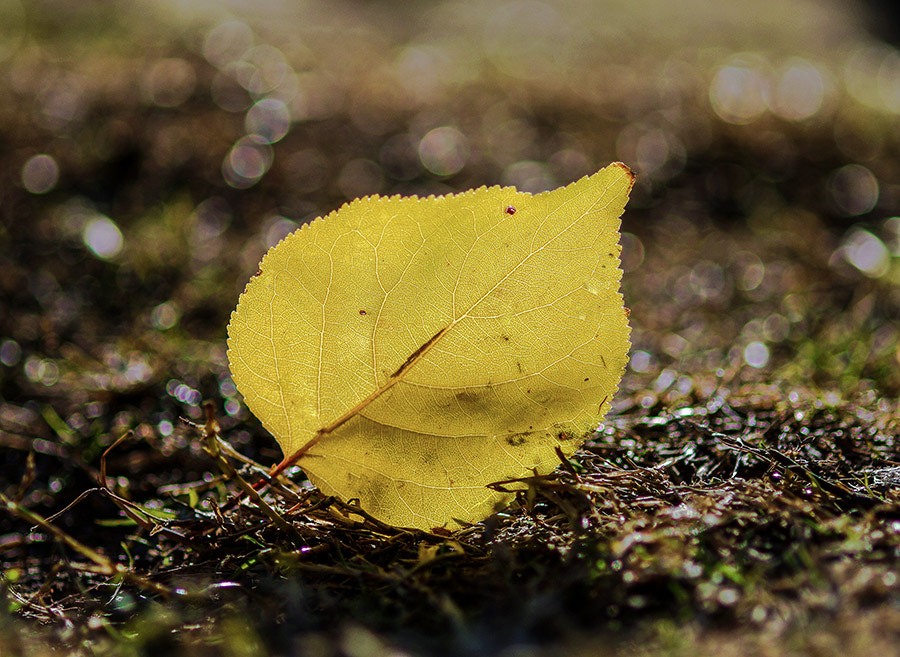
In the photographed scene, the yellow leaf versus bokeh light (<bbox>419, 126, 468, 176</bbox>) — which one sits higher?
bokeh light (<bbox>419, 126, 468, 176</bbox>)

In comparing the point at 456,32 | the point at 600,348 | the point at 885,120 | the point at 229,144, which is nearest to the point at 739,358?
the point at 600,348

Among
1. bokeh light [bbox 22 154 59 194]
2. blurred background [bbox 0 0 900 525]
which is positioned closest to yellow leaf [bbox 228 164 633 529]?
blurred background [bbox 0 0 900 525]

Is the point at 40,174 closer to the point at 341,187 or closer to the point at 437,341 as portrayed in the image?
the point at 341,187

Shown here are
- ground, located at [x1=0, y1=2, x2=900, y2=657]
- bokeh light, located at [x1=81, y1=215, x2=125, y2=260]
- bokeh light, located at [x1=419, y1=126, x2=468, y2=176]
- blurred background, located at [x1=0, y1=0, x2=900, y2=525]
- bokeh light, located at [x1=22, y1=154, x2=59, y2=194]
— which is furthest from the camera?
bokeh light, located at [x1=419, y1=126, x2=468, y2=176]

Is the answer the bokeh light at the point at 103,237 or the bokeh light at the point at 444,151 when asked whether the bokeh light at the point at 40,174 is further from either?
the bokeh light at the point at 444,151

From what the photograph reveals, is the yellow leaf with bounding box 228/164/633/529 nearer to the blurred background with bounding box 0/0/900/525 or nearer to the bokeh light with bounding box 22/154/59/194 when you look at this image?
the blurred background with bounding box 0/0/900/525

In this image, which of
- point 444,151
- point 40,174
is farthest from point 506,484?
point 40,174

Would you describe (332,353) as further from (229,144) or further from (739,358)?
(229,144)
